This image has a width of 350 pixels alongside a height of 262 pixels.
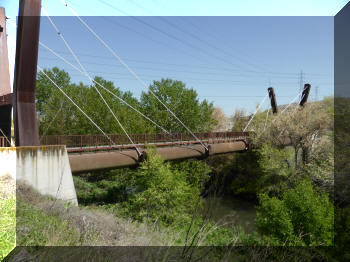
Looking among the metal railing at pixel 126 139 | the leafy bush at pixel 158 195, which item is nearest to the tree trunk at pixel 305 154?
the metal railing at pixel 126 139

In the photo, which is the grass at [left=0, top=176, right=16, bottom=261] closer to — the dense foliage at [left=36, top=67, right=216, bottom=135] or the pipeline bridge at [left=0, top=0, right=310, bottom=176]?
the pipeline bridge at [left=0, top=0, right=310, bottom=176]

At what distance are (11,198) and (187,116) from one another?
84.4 ft

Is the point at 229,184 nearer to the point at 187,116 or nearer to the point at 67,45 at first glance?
the point at 187,116

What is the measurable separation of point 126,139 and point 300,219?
1023 centimetres

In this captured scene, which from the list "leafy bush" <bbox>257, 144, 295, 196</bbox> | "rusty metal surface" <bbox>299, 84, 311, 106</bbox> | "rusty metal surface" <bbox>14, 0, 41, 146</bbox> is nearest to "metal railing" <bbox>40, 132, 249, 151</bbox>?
"rusty metal surface" <bbox>14, 0, 41, 146</bbox>

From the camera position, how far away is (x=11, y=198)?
211 inches

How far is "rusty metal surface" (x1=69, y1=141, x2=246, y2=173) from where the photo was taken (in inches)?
386

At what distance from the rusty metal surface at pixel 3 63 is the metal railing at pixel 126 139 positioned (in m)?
2.86

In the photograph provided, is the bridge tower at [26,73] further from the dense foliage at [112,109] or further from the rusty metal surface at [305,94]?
the rusty metal surface at [305,94]

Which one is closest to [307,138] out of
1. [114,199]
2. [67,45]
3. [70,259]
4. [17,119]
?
[114,199]

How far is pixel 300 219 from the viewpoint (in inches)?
411

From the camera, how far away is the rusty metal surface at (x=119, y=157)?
386 inches

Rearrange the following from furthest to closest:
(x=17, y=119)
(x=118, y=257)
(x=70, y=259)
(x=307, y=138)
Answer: (x=307, y=138) → (x=17, y=119) → (x=118, y=257) → (x=70, y=259)

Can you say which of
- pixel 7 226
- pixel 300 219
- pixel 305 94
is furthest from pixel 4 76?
pixel 305 94
